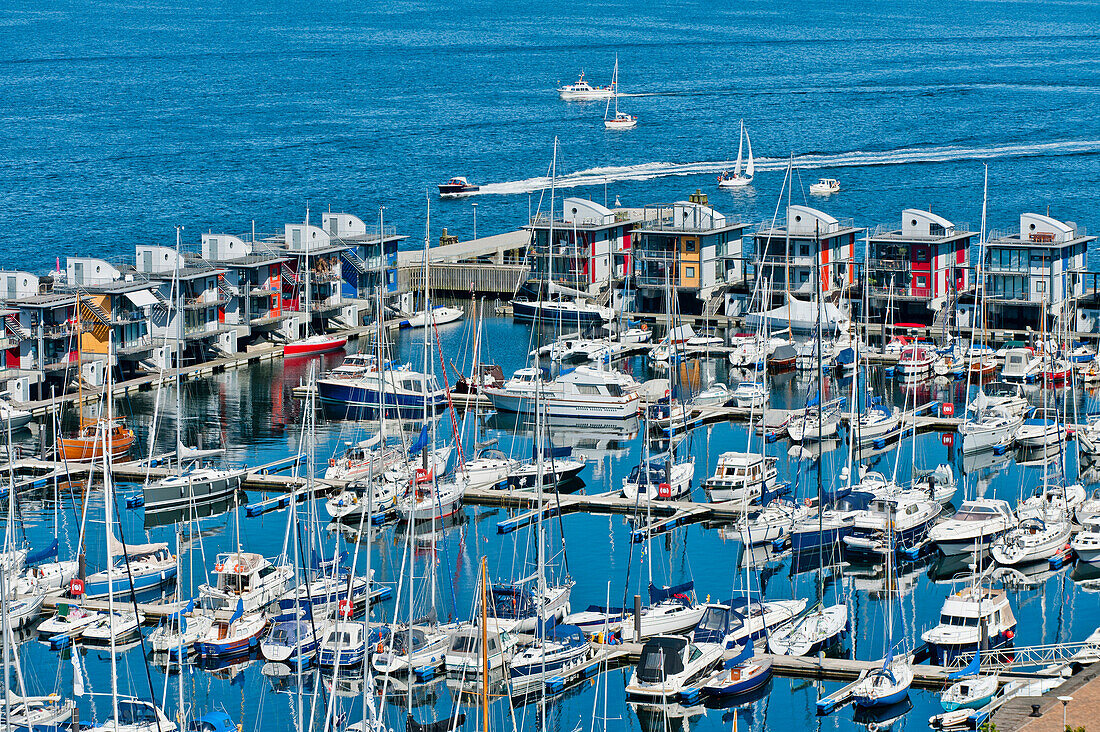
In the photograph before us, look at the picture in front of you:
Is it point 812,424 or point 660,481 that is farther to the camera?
point 812,424

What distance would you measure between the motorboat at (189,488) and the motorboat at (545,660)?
19.8 m

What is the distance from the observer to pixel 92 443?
231 ft

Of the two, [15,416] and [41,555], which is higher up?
[15,416]

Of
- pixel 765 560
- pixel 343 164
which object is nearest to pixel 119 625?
pixel 765 560

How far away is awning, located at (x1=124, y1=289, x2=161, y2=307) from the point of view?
282 ft

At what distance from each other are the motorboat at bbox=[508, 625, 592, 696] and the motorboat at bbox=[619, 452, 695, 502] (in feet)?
48.4

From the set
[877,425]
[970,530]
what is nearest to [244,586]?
[970,530]

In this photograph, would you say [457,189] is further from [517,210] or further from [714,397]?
[714,397]

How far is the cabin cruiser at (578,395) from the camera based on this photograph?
78.6m

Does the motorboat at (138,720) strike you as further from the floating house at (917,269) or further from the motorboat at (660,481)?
the floating house at (917,269)

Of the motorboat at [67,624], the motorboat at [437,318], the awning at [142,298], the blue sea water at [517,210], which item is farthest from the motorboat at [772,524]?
the motorboat at [437,318]

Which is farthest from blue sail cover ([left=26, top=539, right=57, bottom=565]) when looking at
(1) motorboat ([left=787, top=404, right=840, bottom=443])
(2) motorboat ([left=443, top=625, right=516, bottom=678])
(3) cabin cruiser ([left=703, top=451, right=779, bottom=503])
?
(1) motorboat ([left=787, top=404, right=840, bottom=443])

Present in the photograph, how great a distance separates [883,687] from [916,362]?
43.6 m

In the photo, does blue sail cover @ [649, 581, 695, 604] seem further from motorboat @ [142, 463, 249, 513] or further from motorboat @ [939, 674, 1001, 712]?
motorboat @ [142, 463, 249, 513]
